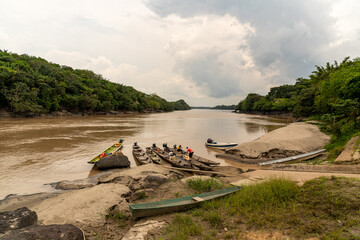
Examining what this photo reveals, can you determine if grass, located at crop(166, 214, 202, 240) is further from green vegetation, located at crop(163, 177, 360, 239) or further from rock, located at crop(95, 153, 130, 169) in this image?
rock, located at crop(95, 153, 130, 169)

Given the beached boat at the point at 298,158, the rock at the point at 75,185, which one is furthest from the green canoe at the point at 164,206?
the beached boat at the point at 298,158

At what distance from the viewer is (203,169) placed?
1133 cm

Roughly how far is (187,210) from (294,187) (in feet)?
10.6

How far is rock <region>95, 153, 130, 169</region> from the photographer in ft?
38.2

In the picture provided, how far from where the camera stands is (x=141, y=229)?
462 cm

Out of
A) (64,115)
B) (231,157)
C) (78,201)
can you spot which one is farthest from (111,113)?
(78,201)

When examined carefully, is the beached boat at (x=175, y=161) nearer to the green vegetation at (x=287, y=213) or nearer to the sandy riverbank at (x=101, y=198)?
the sandy riverbank at (x=101, y=198)

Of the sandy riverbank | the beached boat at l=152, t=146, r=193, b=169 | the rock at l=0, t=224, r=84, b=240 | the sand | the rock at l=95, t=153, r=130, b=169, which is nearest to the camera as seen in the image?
the rock at l=0, t=224, r=84, b=240

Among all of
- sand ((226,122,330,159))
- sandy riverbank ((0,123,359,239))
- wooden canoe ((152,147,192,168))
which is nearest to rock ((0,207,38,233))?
sandy riverbank ((0,123,359,239))

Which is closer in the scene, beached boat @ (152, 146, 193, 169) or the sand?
beached boat @ (152, 146, 193, 169)

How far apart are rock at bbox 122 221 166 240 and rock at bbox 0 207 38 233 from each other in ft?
8.44

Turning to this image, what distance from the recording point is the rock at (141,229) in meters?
4.34

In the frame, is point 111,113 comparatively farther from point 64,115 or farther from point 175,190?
point 175,190

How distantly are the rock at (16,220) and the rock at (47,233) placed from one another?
75 cm
